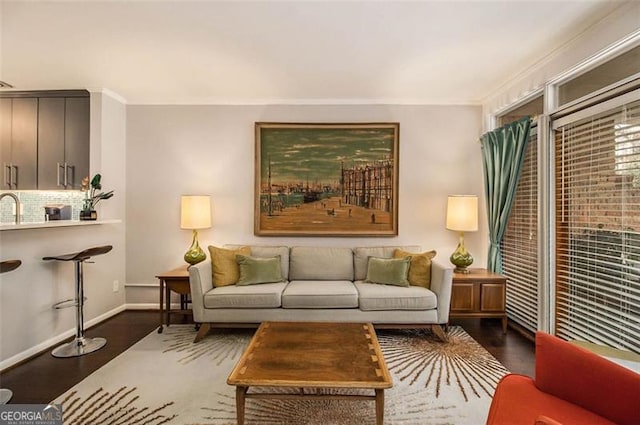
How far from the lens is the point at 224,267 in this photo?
11.0ft

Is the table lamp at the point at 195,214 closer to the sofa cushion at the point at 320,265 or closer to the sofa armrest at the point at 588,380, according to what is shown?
the sofa cushion at the point at 320,265

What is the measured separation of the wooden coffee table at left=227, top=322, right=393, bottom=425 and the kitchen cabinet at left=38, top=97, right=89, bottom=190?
3042mm

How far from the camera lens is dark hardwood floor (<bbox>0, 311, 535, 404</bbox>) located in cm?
229

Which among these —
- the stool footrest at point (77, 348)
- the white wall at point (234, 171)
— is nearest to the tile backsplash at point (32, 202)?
the white wall at point (234, 171)

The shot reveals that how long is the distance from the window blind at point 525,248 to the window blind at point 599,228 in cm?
34

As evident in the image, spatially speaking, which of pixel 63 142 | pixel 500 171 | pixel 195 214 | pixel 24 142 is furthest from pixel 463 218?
pixel 24 142

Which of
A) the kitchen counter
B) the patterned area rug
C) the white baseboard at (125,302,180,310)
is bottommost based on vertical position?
the patterned area rug

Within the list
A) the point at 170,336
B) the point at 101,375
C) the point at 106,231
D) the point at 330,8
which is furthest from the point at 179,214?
the point at 330,8

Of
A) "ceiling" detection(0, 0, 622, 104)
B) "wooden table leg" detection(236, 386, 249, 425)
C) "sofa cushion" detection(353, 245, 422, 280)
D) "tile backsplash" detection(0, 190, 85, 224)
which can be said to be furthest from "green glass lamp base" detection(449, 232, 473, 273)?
"tile backsplash" detection(0, 190, 85, 224)

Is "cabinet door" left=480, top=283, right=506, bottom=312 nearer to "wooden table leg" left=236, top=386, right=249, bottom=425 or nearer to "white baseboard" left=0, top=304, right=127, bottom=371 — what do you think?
"wooden table leg" left=236, top=386, right=249, bottom=425

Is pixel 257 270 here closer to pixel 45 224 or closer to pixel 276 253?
pixel 276 253

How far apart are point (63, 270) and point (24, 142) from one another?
1833mm

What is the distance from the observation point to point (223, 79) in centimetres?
338

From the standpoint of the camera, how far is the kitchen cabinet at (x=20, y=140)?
3.71 metres
